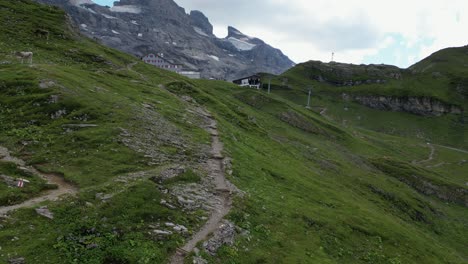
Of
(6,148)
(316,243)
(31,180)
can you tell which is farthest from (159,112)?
(316,243)

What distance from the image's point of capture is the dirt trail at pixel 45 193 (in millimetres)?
21278

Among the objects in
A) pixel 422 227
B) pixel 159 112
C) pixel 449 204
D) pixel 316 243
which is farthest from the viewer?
pixel 449 204

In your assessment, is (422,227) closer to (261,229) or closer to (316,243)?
(316,243)

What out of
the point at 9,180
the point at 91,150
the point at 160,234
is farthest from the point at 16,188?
Answer: the point at 160,234

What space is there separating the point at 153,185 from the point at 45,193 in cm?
695

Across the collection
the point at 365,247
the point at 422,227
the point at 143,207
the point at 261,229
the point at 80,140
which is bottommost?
the point at 422,227

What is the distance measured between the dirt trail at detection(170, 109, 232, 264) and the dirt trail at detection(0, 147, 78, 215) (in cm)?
863

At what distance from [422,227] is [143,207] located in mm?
51665

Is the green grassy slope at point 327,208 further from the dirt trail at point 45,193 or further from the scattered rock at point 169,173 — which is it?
the dirt trail at point 45,193

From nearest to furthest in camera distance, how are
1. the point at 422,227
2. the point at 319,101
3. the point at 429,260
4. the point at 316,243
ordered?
the point at 316,243, the point at 429,260, the point at 422,227, the point at 319,101

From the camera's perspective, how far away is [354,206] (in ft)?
146

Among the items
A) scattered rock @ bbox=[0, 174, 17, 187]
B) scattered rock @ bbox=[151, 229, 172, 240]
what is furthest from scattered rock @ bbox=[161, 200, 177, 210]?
scattered rock @ bbox=[0, 174, 17, 187]

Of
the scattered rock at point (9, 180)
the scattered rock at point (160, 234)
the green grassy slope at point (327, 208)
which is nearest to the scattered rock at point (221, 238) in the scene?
the green grassy slope at point (327, 208)

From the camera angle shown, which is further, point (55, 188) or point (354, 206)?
point (354, 206)
